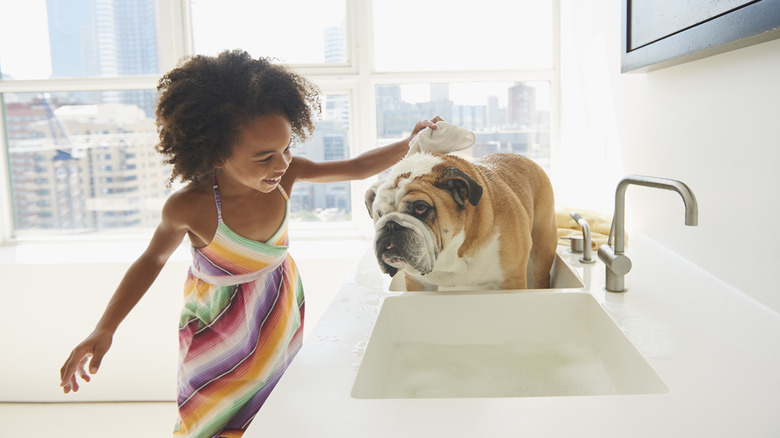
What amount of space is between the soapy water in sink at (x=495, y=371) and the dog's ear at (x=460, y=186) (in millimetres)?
289

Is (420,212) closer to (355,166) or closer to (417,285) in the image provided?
(417,285)

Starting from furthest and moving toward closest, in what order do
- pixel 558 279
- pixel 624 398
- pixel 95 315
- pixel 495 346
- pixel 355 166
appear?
pixel 95 315
pixel 355 166
pixel 558 279
pixel 495 346
pixel 624 398

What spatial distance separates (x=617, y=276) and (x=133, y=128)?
2484mm

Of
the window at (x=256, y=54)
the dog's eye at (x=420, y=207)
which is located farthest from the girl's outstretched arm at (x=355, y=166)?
the window at (x=256, y=54)

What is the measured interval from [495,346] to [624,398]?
42cm

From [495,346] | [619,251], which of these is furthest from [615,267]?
[495,346]

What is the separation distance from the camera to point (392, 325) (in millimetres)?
1028

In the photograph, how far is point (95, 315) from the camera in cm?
251

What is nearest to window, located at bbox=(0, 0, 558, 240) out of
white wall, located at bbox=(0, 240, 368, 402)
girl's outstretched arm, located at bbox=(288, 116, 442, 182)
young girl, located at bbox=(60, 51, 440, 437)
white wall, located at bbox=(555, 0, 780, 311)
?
white wall, located at bbox=(0, 240, 368, 402)

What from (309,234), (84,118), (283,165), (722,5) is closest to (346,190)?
(309,234)

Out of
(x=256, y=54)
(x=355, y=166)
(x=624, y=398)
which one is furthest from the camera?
(x=256, y=54)

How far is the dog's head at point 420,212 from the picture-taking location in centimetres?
93

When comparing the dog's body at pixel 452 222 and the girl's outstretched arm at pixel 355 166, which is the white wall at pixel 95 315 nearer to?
the girl's outstretched arm at pixel 355 166

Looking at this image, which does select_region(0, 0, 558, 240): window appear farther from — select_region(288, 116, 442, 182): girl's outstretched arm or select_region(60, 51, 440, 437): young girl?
select_region(60, 51, 440, 437): young girl
